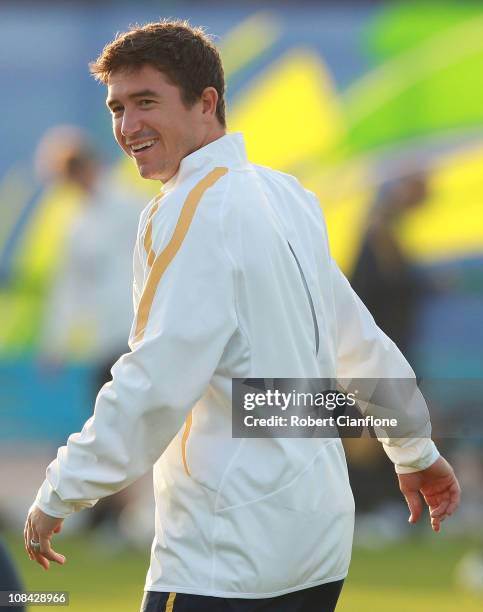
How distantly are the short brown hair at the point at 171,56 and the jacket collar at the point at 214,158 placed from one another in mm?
119

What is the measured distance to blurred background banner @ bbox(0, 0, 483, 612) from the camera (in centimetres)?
898

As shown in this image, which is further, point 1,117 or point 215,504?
point 1,117

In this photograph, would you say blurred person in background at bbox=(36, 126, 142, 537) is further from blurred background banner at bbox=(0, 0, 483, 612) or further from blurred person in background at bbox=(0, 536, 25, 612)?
blurred person in background at bbox=(0, 536, 25, 612)

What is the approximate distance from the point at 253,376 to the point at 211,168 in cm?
51

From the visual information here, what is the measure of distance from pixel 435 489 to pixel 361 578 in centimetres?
344

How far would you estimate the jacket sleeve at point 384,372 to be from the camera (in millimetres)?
3389

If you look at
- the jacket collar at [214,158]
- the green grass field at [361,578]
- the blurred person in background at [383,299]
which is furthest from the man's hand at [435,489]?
the blurred person in background at [383,299]

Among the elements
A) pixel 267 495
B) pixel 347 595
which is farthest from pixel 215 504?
pixel 347 595

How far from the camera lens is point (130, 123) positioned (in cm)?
318

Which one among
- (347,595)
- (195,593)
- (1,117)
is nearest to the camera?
(195,593)

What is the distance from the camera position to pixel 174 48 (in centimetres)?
316

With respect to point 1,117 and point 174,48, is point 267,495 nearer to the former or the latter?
point 174,48

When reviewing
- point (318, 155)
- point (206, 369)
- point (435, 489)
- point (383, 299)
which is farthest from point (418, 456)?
point (318, 155)

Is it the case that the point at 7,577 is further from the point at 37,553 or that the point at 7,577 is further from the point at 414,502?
the point at 414,502
